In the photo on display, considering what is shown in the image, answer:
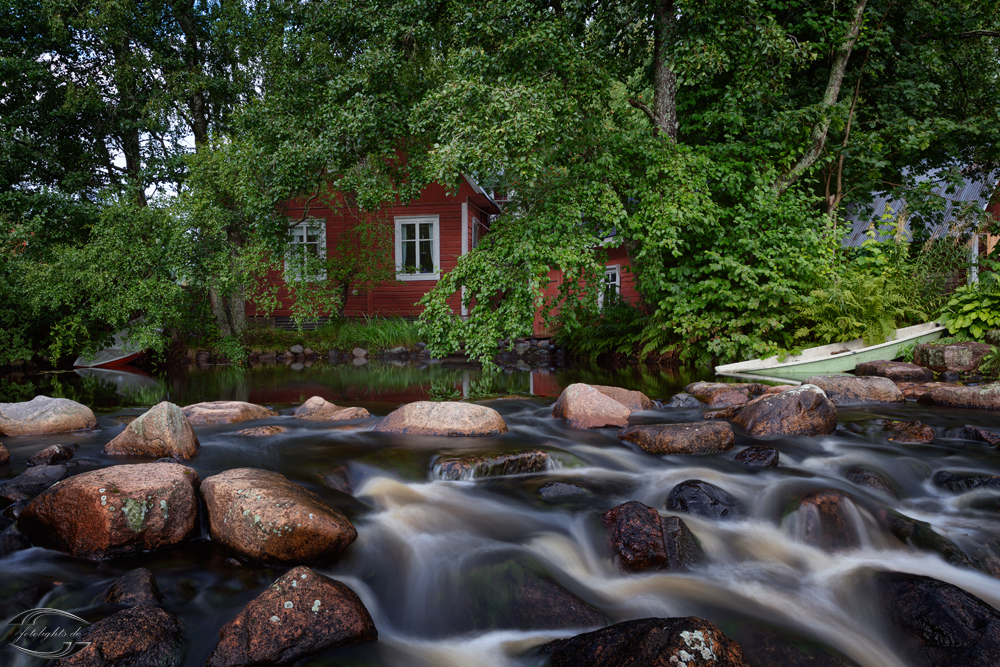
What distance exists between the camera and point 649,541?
3152 millimetres

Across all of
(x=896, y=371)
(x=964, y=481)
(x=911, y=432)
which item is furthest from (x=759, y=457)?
(x=896, y=371)

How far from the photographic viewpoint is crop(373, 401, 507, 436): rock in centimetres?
530

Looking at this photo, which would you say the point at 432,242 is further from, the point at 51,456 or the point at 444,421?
the point at 51,456

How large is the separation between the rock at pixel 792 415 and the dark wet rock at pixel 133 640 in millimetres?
4516

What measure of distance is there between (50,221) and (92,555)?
50.0 ft

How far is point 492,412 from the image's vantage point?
5551 mm

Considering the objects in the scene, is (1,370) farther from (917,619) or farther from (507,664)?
(917,619)

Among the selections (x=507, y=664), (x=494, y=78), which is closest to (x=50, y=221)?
(x=494, y=78)

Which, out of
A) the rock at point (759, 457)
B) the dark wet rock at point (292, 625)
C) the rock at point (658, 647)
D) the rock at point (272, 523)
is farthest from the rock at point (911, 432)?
the dark wet rock at point (292, 625)

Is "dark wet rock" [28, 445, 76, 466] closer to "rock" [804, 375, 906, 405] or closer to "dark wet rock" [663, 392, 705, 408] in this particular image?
"dark wet rock" [663, 392, 705, 408]

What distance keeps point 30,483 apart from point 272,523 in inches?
70.5

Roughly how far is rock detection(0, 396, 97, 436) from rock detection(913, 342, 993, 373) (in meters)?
10.8

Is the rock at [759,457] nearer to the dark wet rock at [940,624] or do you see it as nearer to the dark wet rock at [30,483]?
the dark wet rock at [940,624]

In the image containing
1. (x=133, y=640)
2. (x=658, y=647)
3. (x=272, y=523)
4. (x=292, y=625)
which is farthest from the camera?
(x=272, y=523)
